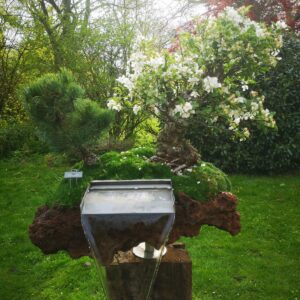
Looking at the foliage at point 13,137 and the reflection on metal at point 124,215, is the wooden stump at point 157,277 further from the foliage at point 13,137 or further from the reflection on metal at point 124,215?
the foliage at point 13,137

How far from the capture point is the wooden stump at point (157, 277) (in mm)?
2973

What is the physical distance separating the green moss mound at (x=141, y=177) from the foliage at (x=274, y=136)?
405 centimetres

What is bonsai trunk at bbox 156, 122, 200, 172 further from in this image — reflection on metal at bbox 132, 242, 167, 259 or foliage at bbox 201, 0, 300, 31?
foliage at bbox 201, 0, 300, 31

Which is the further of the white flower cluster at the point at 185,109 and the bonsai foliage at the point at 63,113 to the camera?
the bonsai foliage at the point at 63,113

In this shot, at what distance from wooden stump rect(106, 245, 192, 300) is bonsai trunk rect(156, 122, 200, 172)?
808mm

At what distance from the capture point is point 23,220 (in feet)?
19.6

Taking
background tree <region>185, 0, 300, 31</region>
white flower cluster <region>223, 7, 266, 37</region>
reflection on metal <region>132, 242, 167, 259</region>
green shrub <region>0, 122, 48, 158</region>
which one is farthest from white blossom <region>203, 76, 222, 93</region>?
green shrub <region>0, 122, 48, 158</region>

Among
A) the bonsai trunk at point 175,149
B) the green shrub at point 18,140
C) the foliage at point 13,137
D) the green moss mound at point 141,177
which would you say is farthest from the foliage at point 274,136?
the foliage at point 13,137

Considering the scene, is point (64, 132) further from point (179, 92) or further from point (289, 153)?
point (289, 153)

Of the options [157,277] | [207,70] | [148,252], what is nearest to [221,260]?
[157,277]

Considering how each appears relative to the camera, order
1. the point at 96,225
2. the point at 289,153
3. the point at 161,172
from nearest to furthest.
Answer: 1. the point at 96,225
2. the point at 161,172
3. the point at 289,153

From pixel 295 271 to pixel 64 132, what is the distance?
3185 millimetres

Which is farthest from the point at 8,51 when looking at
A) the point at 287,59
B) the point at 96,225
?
the point at 96,225

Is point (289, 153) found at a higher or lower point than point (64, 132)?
lower
